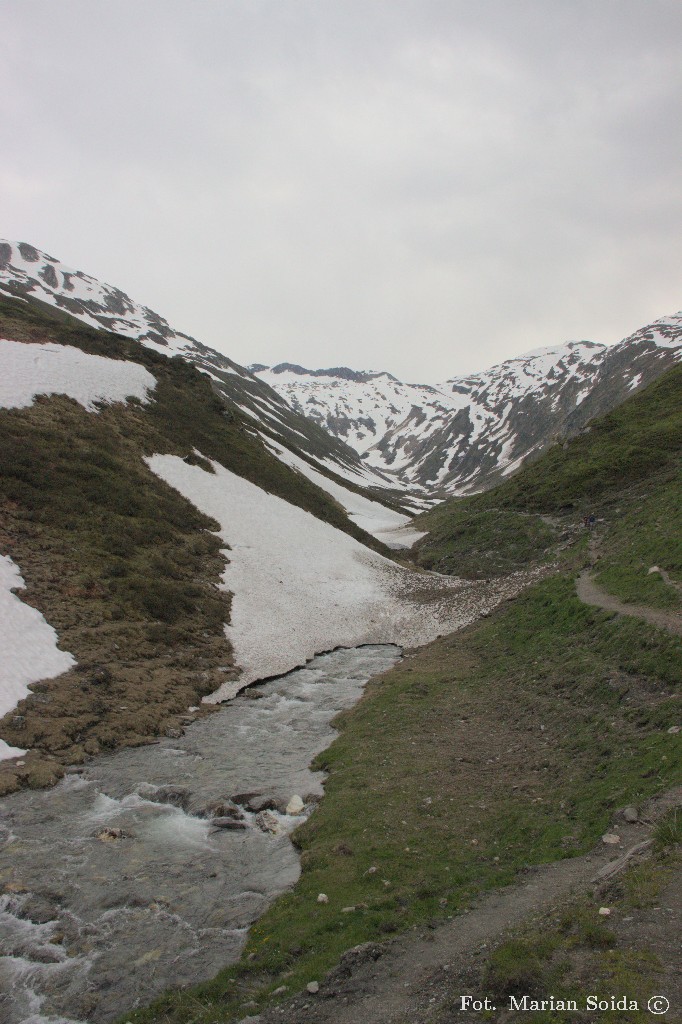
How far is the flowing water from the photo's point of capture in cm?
1045

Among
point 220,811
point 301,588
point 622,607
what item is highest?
point 622,607

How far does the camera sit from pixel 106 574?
30.1 m

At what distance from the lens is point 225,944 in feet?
37.0

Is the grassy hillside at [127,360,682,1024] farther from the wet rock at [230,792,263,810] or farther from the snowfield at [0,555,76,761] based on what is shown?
the snowfield at [0,555,76,761]

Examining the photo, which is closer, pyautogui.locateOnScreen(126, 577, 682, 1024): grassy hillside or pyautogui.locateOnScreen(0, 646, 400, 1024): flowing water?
pyautogui.locateOnScreen(0, 646, 400, 1024): flowing water

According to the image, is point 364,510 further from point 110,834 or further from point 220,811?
point 110,834

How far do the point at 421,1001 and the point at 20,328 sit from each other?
62250 millimetres

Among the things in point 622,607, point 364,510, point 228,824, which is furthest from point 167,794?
point 364,510

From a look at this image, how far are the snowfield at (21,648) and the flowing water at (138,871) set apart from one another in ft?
15.6

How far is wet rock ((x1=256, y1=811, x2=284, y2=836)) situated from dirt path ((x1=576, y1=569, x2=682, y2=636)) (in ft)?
47.7

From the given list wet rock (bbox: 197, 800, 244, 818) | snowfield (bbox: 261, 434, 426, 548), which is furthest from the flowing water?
snowfield (bbox: 261, 434, 426, 548)

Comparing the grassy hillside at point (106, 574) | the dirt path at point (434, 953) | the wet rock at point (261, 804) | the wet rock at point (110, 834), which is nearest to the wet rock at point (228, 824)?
the wet rock at point (261, 804)

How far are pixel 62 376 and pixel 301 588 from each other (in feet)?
91.8

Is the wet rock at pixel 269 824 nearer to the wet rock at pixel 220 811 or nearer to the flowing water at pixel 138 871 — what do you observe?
the flowing water at pixel 138 871
